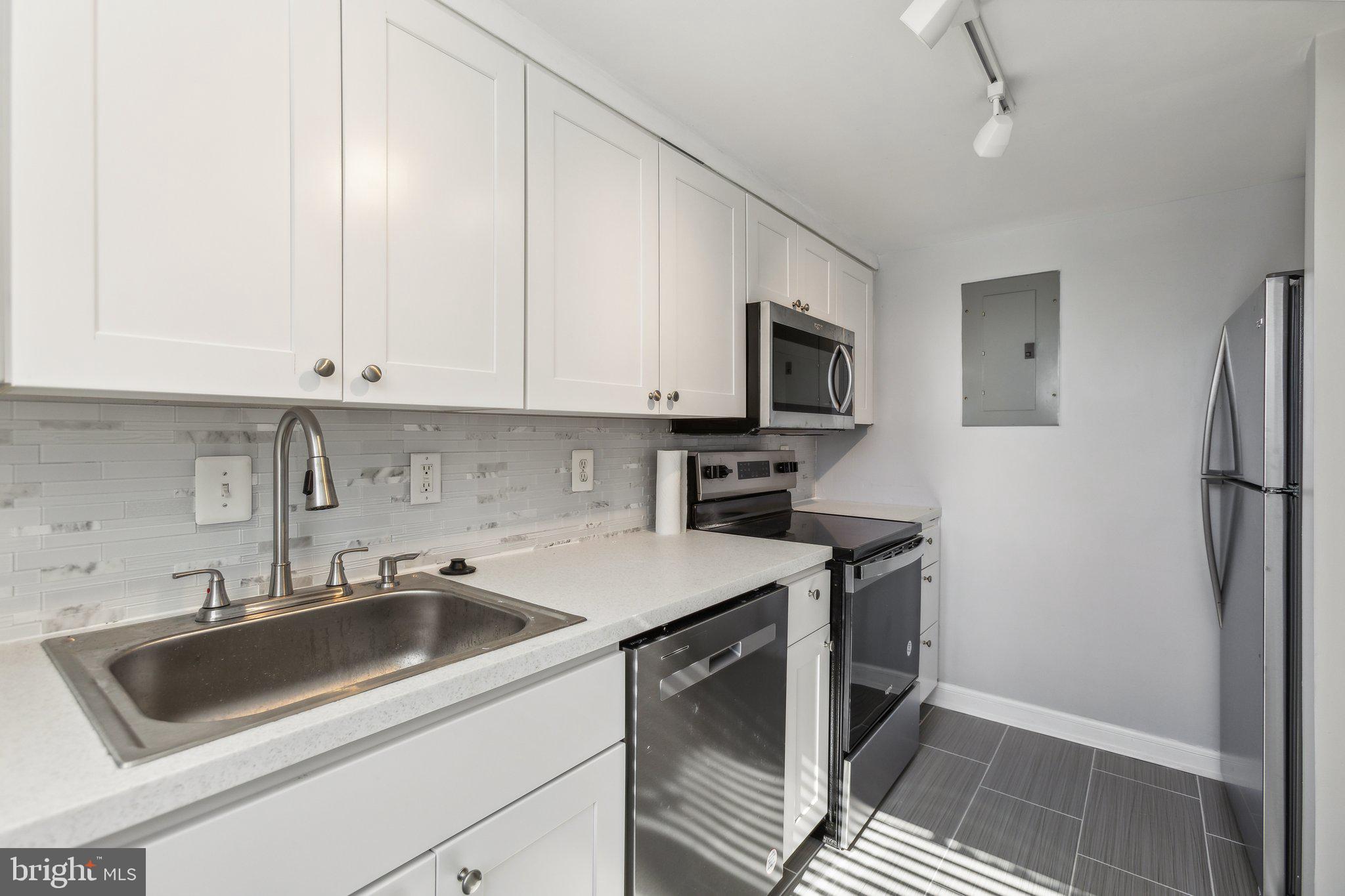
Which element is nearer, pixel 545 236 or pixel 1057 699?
pixel 545 236

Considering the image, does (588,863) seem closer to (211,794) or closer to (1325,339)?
(211,794)

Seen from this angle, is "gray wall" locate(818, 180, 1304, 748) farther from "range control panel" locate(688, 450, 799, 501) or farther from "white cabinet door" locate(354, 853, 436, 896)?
"white cabinet door" locate(354, 853, 436, 896)

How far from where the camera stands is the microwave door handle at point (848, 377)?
8.60 feet

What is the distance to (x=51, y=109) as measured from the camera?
2.60 ft

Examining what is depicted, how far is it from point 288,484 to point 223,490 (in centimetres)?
12

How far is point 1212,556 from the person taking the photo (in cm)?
218

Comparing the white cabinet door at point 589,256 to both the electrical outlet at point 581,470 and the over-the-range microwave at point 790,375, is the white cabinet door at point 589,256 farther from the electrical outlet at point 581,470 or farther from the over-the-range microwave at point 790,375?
the over-the-range microwave at point 790,375

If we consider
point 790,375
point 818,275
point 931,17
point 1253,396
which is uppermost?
point 931,17

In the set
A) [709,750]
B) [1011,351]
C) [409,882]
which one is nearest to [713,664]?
[709,750]

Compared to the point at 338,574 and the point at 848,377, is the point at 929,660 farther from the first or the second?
the point at 338,574

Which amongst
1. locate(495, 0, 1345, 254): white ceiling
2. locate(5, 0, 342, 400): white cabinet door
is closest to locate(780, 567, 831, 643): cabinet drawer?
locate(5, 0, 342, 400): white cabinet door

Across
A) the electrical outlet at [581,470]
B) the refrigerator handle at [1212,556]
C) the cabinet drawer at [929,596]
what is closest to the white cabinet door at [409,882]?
the electrical outlet at [581,470]

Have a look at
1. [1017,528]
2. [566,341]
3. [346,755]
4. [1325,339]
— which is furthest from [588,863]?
[1017,528]

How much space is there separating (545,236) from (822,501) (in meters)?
2.26
